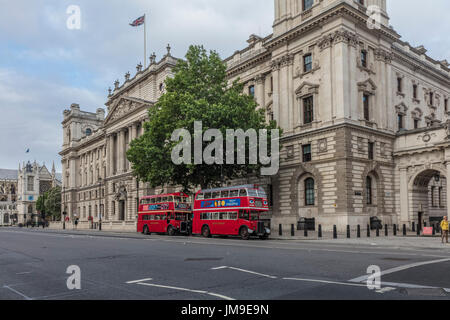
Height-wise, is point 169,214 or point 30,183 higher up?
point 30,183

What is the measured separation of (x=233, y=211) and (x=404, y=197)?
17452 millimetres

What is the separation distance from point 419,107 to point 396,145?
8.24 m

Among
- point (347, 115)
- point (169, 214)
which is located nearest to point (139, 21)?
point (169, 214)

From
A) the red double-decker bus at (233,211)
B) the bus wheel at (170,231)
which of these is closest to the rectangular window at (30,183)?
the bus wheel at (170,231)

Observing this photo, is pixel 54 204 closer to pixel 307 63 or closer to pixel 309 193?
pixel 309 193

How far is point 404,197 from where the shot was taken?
37750 millimetres

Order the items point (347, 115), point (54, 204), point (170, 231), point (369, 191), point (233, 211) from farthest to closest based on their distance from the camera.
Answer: point (54, 204), point (369, 191), point (170, 231), point (347, 115), point (233, 211)

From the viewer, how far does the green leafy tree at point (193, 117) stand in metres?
32.6

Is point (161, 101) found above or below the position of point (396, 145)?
above

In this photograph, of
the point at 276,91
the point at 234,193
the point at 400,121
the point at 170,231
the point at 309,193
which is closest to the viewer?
the point at 234,193

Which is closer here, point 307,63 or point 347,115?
point 347,115

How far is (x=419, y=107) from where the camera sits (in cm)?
4450

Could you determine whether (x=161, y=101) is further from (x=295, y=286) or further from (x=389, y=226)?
(x=295, y=286)
